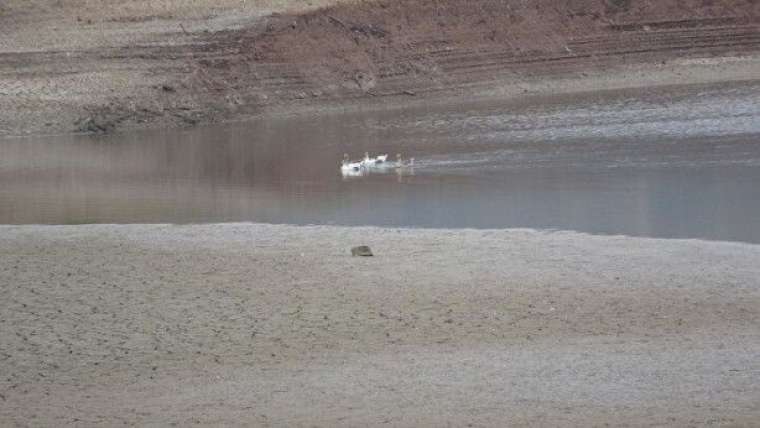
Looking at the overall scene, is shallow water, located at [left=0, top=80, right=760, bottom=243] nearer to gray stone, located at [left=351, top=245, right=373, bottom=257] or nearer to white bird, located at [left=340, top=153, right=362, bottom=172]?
white bird, located at [left=340, top=153, right=362, bottom=172]

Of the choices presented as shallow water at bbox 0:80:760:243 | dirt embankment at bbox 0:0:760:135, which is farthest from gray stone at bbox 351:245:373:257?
dirt embankment at bbox 0:0:760:135

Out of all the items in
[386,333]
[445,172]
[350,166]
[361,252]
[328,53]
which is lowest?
[386,333]

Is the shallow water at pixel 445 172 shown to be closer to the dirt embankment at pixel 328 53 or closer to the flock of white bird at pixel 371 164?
the flock of white bird at pixel 371 164

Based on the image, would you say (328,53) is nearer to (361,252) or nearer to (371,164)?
(371,164)

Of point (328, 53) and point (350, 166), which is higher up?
point (328, 53)

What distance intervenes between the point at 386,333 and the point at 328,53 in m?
27.4

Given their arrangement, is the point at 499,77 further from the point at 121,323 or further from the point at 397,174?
the point at 121,323

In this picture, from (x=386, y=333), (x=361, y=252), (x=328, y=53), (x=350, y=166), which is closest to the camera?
(x=386, y=333)

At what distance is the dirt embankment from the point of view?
109 feet

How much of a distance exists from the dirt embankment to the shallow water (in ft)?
7.63

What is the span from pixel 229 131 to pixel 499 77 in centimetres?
906

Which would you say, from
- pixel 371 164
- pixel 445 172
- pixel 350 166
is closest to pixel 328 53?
pixel 371 164

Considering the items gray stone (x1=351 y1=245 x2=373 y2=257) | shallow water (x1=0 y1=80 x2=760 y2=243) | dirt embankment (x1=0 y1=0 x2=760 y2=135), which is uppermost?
dirt embankment (x1=0 y1=0 x2=760 y2=135)

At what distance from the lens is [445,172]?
68.8ft
